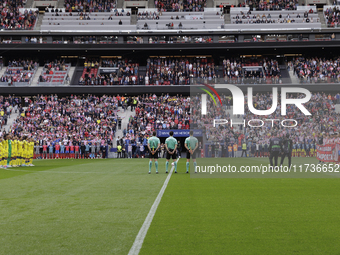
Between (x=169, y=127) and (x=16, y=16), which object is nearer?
(x=169, y=127)

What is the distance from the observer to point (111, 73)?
5522 centimetres

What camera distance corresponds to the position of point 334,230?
6441 mm

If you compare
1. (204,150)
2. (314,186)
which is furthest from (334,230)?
(204,150)

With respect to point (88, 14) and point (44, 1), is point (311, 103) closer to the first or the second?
point (88, 14)

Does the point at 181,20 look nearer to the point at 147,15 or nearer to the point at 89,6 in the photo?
the point at 147,15

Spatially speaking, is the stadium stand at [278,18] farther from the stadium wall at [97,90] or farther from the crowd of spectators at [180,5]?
the stadium wall at [97,90]

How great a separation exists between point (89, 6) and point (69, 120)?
87.7 ft

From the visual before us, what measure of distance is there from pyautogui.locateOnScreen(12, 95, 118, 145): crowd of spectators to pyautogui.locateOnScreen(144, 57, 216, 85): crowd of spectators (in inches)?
292

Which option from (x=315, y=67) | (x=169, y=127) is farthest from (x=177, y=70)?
(x=315, y=67)

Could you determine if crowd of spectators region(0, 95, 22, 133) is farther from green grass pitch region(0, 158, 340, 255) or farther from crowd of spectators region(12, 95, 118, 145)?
green grass pitch region(0, 158, 340, 255)

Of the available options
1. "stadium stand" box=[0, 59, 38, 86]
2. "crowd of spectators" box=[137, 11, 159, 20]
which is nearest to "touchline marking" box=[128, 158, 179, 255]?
"stadium stand" box=[0, 59, 38, 86]

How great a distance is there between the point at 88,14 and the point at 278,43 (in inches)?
1169

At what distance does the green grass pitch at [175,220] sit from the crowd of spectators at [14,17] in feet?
172

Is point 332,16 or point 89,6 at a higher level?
point 89,6
